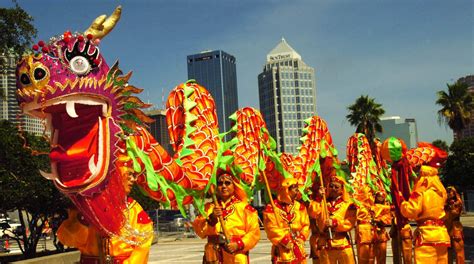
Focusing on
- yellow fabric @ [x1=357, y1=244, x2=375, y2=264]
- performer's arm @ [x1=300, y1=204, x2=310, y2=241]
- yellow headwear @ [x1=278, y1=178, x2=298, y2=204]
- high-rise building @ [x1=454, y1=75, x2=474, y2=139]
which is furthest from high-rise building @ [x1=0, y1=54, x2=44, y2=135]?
high-rise building @ [x1=454, y1=75, x2=474, y2=139]

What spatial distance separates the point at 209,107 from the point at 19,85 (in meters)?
3.10

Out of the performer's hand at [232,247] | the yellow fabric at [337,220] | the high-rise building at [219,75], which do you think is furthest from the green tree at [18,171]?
the high-rise building at [219,75]

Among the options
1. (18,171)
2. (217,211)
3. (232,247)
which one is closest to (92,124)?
(217,211)

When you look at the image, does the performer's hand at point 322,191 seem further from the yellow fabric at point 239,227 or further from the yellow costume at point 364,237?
the yellow fabric at point 239,227

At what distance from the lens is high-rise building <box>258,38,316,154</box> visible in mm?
88500

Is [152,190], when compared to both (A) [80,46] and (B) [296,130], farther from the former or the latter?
(B) [296,130]

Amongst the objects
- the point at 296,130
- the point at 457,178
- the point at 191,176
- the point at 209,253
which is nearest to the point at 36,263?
the point at 209,253

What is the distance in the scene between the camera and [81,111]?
379 cm

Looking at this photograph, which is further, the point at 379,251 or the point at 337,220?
the point at 379,251

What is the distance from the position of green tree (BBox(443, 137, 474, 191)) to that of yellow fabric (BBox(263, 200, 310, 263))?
2012 centimetres

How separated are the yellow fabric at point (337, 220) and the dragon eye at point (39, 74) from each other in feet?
16.3

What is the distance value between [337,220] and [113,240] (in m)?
4.17

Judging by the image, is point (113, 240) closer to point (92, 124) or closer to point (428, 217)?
point (92, 124)

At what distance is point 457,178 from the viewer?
25.6 metres
